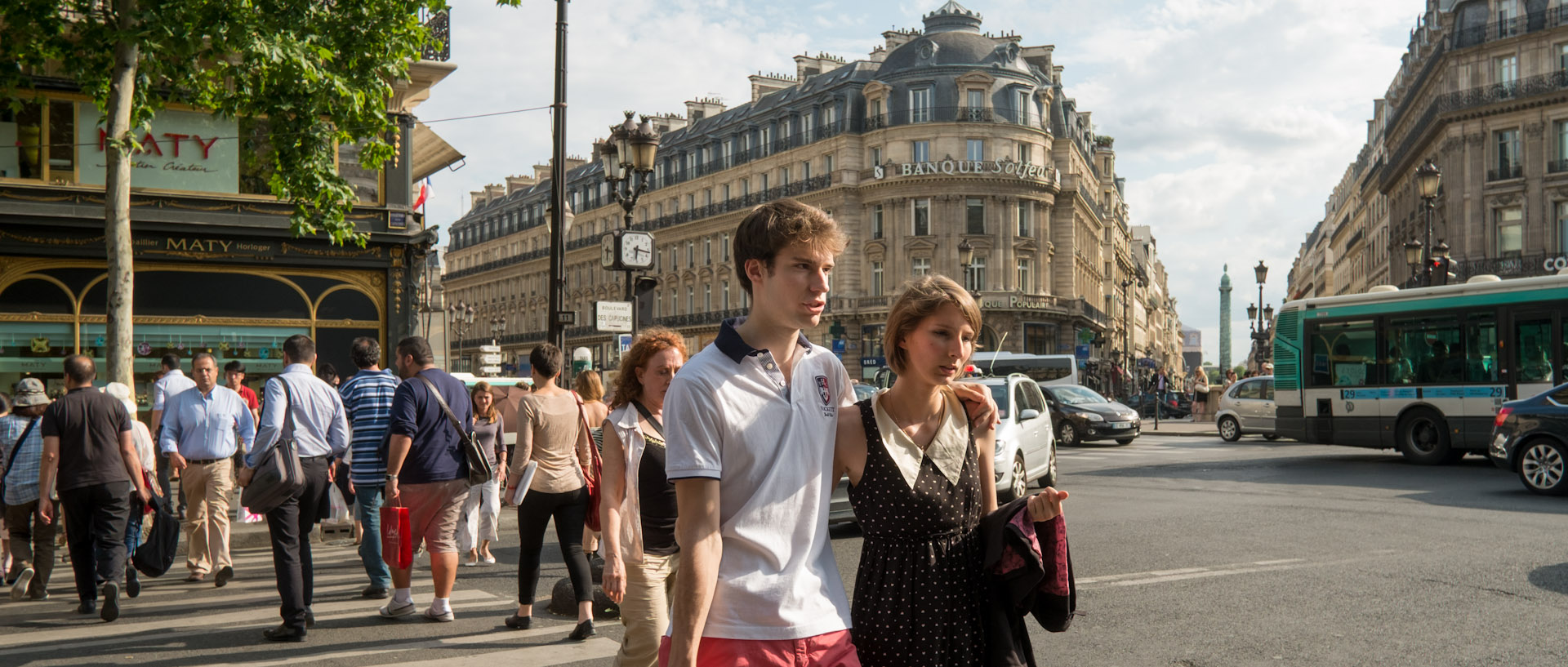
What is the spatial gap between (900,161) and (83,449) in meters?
53.3

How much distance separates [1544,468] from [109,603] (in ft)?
45.8

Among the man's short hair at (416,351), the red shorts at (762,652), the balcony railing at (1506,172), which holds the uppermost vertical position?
the balcony railing at (1506,172)

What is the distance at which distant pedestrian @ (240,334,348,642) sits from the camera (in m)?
6.74

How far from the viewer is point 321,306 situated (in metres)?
20.2

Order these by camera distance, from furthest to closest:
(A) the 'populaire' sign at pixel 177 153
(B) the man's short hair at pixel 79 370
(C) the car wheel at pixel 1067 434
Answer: (C) the car wheel at pixel 1067 434
(A) the 'populaire' sign at pixel 177 153
(B) the man's short hair at pixel 79 370

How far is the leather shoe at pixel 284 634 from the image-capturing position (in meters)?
6.70

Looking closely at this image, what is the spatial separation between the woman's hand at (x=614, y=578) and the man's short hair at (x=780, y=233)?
8.27ft

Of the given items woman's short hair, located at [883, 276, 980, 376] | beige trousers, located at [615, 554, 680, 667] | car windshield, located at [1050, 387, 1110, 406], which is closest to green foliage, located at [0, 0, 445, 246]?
beige trousers, located at [615, 554, 680, 667]

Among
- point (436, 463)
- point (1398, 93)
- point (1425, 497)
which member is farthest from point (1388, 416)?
point (1398, 93)

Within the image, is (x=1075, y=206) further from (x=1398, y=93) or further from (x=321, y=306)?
(x=321, y=306)

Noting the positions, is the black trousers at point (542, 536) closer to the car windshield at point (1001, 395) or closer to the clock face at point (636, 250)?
the clock face at point (636, 250)

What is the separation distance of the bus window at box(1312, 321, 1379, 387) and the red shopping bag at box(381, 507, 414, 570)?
53.2 ft

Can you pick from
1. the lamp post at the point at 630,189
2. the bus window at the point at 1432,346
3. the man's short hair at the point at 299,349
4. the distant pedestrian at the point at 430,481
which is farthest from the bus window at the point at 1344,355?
the man's short hair at the point at 299,349

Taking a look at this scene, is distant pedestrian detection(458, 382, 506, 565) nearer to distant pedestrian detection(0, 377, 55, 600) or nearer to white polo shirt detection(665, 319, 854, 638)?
distant pedestrian detection(0, 377, 55, 600)
